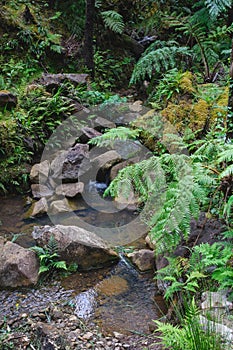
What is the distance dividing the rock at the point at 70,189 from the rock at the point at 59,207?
20cm

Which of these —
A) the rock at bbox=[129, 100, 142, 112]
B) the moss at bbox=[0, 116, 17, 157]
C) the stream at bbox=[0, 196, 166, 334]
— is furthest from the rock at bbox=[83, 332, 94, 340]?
the rock at bbox=[129, 100, 142, 112]

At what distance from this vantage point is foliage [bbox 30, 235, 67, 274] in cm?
359

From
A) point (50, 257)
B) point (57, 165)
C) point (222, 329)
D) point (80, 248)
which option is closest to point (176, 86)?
point (57, 165)

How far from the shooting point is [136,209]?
4.94 meters

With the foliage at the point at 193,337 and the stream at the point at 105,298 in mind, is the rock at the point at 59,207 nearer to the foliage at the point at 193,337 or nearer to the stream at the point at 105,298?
the stream at the point at 105,298

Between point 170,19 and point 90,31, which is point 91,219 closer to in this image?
point 170,19

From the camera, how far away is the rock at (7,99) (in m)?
5.96

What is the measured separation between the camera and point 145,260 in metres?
3.71

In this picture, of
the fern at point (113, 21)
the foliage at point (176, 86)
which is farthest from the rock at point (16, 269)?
the fern at point (113, 21)

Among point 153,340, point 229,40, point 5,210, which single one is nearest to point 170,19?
point 229,40

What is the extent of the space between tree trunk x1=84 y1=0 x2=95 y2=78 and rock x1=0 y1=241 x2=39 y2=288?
205 inches

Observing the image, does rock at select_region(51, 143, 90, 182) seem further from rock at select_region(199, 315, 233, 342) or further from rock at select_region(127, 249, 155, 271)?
rock at select_region(199, 315, 233, 342)

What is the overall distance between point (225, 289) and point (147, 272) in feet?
4.31

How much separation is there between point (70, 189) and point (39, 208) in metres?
0.63
